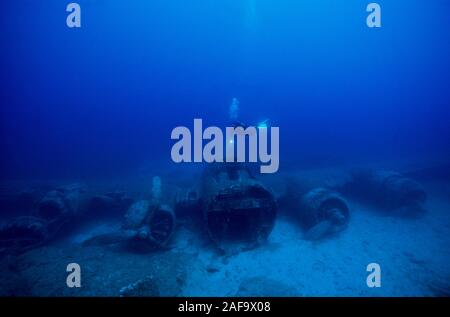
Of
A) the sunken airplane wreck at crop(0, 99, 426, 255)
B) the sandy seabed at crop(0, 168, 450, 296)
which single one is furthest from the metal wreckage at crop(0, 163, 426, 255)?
the sandy seabed at crop(0, 168, 450, 296)

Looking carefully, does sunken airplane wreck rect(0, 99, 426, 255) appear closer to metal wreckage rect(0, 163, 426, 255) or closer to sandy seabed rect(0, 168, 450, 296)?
metal wreckage rect(0, 163, 426, 255)

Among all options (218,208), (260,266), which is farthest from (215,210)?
(260,266)

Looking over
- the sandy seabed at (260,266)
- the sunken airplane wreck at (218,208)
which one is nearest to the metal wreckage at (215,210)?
the sunken airplane wreck at (218,208)

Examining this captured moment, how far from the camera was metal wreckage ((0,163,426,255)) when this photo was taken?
23.9 feet

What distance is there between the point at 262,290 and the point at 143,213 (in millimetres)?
4002

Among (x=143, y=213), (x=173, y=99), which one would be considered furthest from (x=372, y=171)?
(x=173, y=99)

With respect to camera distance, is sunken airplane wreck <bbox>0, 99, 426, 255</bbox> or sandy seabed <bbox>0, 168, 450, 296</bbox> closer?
sandy seabed <bbox>0, 168, 450, 296</bbox>

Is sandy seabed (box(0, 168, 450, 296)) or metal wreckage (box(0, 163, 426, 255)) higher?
metal wreckage (box(0, 163, 426, 255))

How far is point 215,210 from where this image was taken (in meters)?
7.07

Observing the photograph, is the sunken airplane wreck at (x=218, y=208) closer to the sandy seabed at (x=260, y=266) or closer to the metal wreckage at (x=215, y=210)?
the metal wreckage at (x=215, y=210)

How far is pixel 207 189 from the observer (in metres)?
7.83

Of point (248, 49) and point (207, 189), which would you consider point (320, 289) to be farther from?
point (248, 49)
